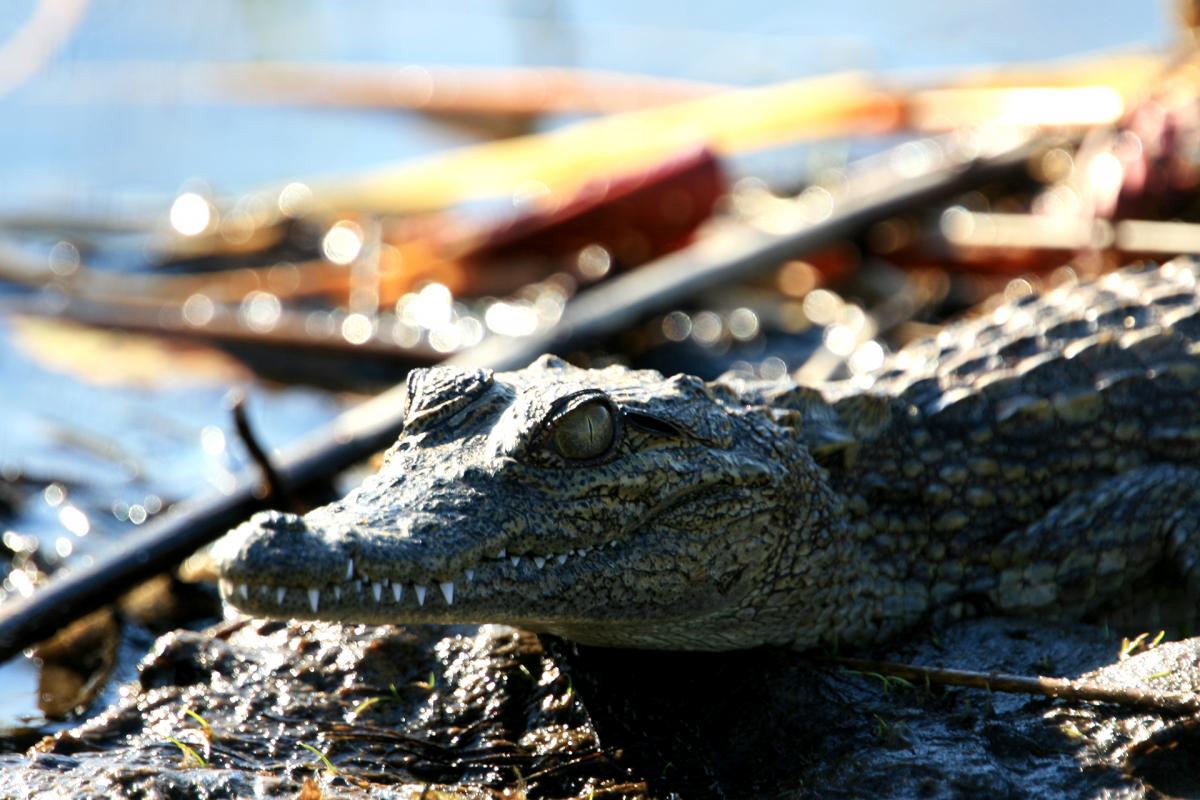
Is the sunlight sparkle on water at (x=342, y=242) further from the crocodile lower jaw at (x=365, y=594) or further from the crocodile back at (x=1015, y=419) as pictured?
the crocodile lower jaw at (x=365, y=594)

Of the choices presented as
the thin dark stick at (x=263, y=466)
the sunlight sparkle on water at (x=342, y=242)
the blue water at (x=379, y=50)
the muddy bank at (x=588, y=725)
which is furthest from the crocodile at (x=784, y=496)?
the blue water at (x=379, y=50)

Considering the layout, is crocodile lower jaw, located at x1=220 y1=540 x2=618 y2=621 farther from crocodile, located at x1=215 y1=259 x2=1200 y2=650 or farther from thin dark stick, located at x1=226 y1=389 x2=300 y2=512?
thin dark stick, located at x1=226 y1=389 x2=300 y2=512

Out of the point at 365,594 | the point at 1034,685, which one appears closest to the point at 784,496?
the point at 1034,685

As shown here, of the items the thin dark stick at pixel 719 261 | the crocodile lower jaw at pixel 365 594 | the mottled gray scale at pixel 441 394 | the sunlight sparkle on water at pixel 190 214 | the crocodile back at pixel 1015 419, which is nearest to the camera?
the crocodile lower jaw at pixel 365 594

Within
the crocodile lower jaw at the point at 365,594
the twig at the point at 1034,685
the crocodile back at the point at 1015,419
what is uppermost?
the crocodile back at the point at 1015,419

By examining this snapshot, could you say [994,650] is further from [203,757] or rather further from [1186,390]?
[203,757]

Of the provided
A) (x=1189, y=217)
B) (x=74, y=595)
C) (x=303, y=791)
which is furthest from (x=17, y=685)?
(x=1189, y=217)

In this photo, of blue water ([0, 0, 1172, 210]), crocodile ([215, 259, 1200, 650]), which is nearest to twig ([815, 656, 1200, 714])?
crocodile ([215, 259, 1200, 650])
